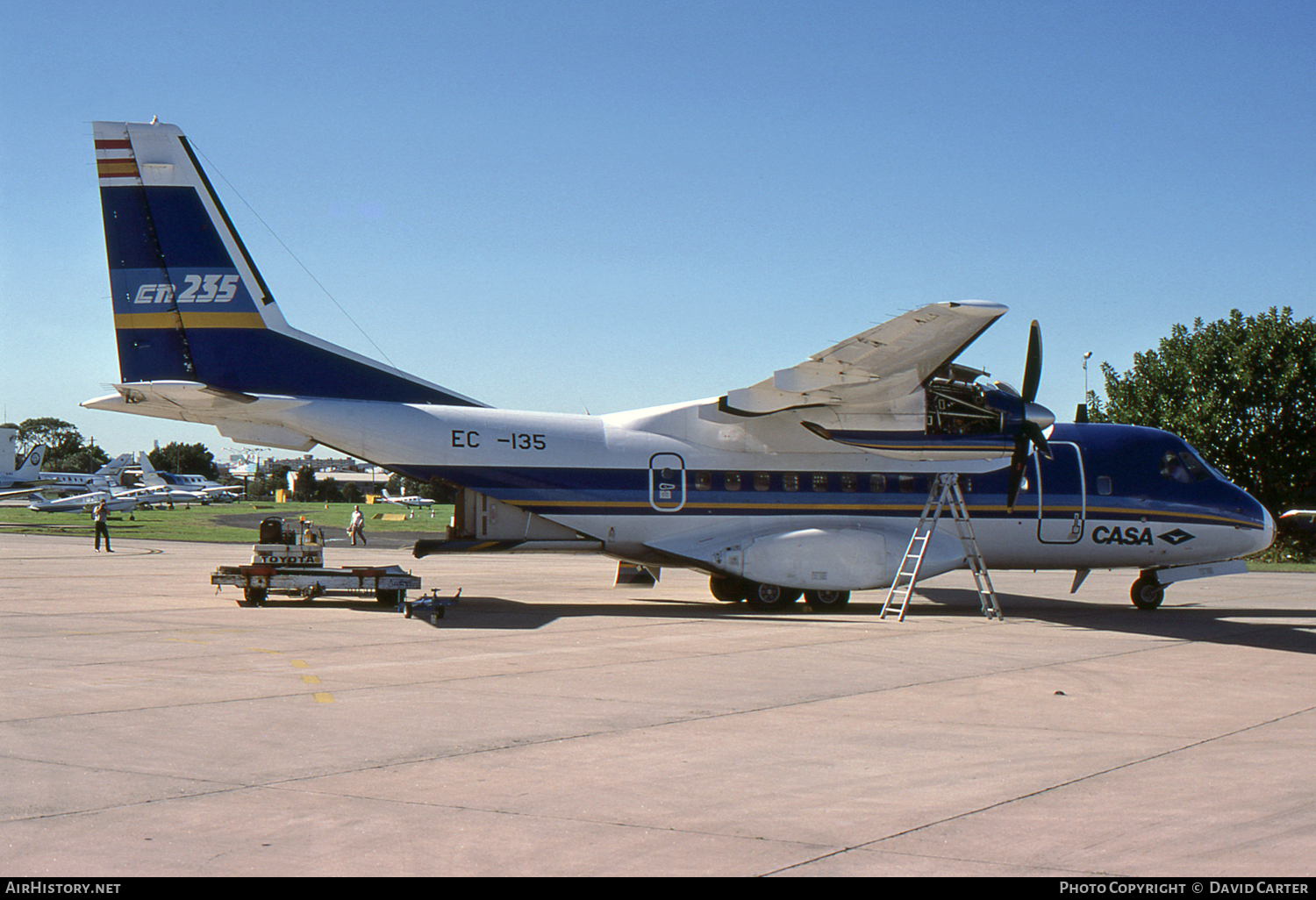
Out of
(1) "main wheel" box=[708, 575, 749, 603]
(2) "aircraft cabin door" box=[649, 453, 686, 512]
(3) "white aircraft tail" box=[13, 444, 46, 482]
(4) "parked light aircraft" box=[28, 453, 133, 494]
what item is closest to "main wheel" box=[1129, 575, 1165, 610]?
(1) "main wheel" box=[708, 575, 749, 603]

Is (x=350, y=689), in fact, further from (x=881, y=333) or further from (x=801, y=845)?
(x=881, y=333)

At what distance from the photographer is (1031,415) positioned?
18.3m

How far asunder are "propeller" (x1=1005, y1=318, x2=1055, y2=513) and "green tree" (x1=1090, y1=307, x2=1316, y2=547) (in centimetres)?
3022

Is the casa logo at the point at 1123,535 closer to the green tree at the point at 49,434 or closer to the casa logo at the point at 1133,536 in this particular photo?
the casa logo at the point at 1133,536

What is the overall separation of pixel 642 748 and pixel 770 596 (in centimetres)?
1149

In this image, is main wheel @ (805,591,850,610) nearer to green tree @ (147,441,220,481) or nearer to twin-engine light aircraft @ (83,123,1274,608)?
twin-engine light aircraft @ (83,123,1274,608)

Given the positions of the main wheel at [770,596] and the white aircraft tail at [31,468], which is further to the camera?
the white aircraft tail at [31,468]

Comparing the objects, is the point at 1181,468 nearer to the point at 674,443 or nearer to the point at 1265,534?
the point at 1265,534

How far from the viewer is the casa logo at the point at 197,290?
17828mm

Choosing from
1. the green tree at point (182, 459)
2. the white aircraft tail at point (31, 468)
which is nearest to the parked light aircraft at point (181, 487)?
the white aircraft tail at point (31, 468)

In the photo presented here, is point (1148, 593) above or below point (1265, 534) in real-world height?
below

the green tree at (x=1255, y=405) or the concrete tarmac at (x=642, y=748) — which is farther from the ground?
the green tree at (x=1255, y=405)

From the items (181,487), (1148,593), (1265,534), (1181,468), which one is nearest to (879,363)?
(1181,468)

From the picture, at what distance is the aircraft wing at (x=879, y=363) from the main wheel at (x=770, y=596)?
328cm
